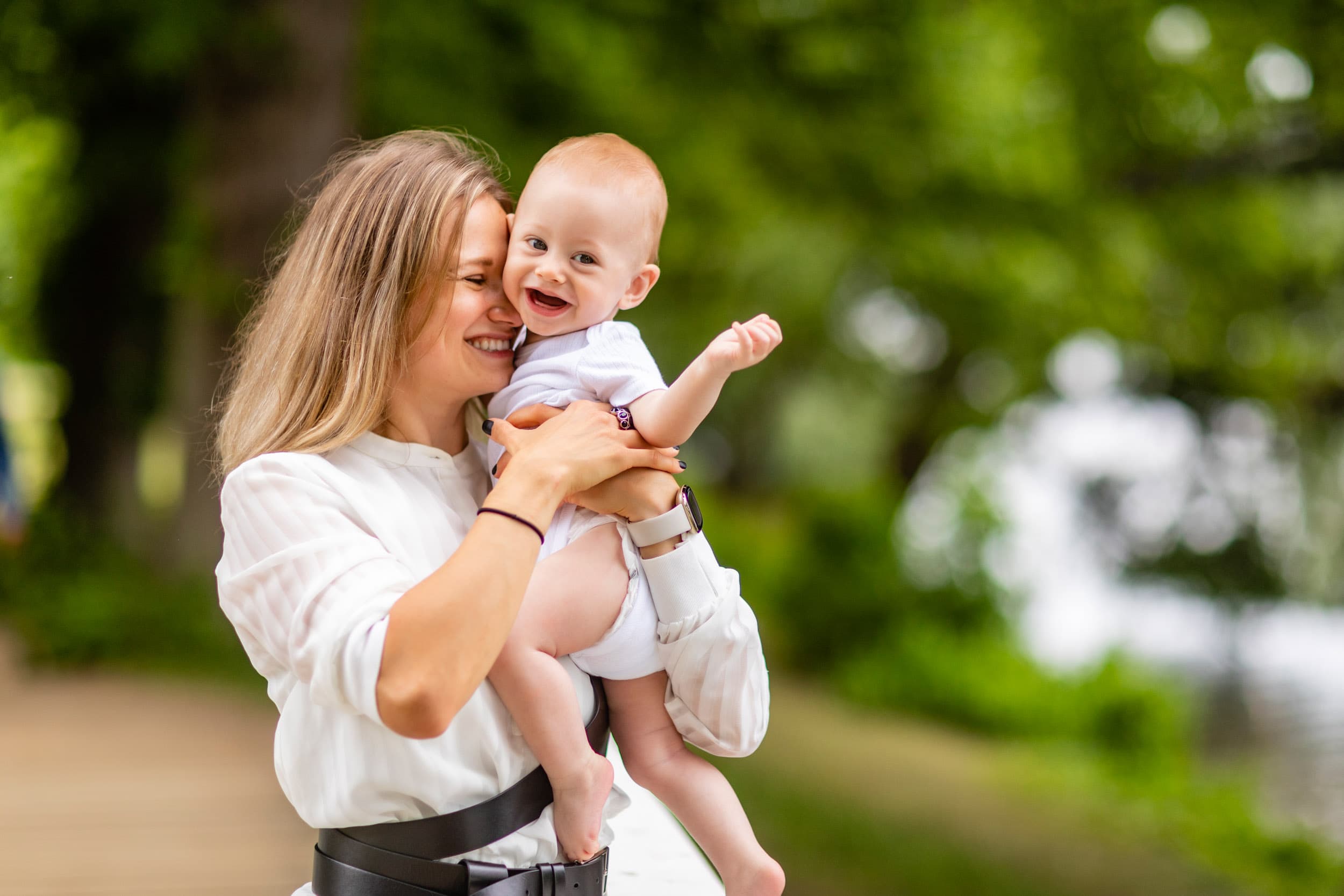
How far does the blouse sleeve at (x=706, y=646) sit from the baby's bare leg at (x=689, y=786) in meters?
0.04

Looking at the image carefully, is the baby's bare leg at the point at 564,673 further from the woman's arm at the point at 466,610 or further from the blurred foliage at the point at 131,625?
the blurred foliage at the point at 131,625

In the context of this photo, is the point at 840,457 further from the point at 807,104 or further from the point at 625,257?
the point at 625,257

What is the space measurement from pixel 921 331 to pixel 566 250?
476 inches

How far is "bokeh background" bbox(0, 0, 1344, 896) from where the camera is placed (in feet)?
22.1

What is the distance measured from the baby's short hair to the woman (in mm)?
110

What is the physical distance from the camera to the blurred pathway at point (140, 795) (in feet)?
14.9

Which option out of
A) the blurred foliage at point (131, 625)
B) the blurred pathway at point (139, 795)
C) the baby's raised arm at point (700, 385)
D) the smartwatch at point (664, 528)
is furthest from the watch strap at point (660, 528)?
the blurred foliage at point (131, 625)

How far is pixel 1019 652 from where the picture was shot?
392 inches

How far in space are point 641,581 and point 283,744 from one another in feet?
1.70

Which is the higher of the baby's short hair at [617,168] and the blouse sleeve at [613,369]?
the baby's short hair at [617,168]

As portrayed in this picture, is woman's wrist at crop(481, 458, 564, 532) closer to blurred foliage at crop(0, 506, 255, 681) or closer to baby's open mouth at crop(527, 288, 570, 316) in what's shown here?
baby's open mouth at crop(527, 288, 570, 316)

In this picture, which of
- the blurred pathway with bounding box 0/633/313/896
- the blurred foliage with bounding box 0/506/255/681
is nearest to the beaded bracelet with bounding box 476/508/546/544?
the blurred pathway with bounding box 0/633/313/896

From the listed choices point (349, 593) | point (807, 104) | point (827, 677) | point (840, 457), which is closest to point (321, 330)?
point (349, 593)

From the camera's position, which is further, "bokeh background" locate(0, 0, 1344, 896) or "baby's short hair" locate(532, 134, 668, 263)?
"bokeh background" locate(0, 0, 1344, 896)
